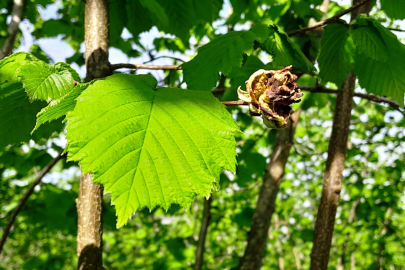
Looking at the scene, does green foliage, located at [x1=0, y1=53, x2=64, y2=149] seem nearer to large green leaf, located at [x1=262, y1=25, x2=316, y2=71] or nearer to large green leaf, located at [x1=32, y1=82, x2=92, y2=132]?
large green leaf, located at [x1=32, y1=82, x2=92, y2=132]

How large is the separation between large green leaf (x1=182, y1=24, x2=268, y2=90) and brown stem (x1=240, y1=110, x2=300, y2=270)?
1.40 metres

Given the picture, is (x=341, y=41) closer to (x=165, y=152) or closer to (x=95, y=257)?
(x=165, y=152)

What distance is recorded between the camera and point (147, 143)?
0.60m

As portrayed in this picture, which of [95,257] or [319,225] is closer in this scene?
[95,257]

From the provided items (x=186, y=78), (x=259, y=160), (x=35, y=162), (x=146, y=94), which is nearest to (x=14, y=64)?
(x=146, y=94)

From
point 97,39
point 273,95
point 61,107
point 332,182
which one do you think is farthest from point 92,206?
point 332,182

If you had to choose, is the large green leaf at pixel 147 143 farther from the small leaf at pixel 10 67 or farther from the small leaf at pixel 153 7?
the small leaf at pixel 153 7

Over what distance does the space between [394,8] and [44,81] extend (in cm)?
164

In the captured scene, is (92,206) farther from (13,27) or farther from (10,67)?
(13,27)

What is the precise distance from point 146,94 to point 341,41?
1.08 meters

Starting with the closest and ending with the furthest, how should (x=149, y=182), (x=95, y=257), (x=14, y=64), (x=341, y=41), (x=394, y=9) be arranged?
(x=149, y=182) → (x=14, y=64) → (x=95, y=257) → (x=341, y=41) → (x=394, y=9)

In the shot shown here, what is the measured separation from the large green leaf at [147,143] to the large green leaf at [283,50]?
0.56 m

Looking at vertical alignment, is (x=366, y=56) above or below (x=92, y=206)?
above

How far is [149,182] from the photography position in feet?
1.88
